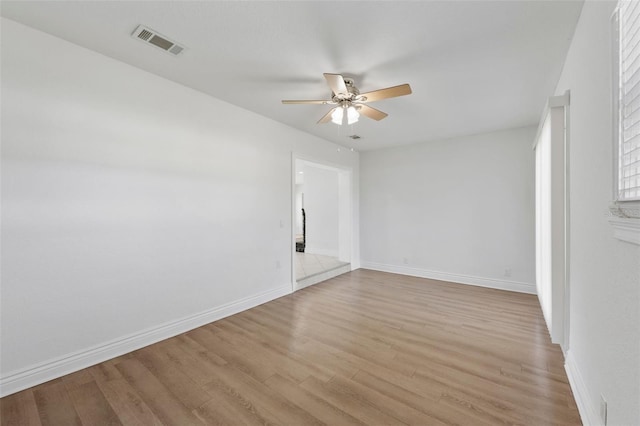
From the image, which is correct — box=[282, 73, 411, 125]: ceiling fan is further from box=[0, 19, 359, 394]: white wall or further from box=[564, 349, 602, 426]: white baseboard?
box=[564, 349, 602, 426]: white baseboard

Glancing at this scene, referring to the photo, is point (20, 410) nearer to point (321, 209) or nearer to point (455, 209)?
point (455, 209)

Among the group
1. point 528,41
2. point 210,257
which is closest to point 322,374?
point 210,257

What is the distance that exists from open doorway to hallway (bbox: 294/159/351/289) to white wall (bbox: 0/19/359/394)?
246 centimetres

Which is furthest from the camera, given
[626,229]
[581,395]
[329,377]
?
[329,377]

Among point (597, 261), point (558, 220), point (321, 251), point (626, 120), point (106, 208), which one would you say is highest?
point (626, 120)

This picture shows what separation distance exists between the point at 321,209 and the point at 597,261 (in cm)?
572

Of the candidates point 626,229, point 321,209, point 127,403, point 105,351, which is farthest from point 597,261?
point 321,209

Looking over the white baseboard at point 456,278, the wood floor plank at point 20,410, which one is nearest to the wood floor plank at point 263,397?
Result: the wood floor plank at point 20,410

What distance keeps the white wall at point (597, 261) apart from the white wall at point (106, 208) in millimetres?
3283

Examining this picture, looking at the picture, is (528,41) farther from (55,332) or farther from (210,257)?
(55,332)

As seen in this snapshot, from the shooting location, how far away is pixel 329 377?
2057mm

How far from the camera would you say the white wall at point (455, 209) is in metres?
4.16

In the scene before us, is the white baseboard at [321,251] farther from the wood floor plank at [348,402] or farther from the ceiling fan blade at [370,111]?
the wood floor plank at [348,402]

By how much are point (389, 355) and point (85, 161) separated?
3.17m
